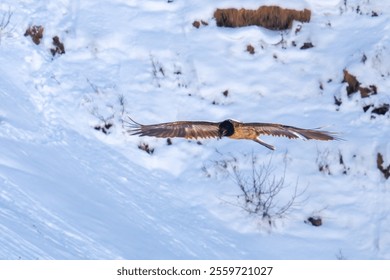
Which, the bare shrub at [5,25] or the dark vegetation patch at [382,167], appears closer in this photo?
the dark vegetation patch at [382,167]

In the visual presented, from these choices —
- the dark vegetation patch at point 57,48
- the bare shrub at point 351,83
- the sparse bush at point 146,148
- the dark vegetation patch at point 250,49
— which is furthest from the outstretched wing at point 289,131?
the dark vegetation patch at point 57,48

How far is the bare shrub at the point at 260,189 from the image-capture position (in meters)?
11.2

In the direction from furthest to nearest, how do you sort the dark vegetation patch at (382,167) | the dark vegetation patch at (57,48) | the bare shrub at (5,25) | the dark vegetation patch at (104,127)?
the bare shrub at (5,25)
the dark vegetation patch at (57,48)
the dark vegetation patch at (104,127)
the dark vegetation patch at (382,167)

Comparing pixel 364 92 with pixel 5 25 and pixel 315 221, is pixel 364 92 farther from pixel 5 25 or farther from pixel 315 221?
pixel 5 25

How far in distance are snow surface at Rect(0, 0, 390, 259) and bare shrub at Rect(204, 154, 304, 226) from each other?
0.23 feet

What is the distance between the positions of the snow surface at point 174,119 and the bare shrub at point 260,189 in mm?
69

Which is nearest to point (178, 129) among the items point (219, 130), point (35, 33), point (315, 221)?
point (219, 130)

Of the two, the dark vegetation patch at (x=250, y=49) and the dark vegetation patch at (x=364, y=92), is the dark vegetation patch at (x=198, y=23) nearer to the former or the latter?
the dark vegetation patch at (x=250, y=49)

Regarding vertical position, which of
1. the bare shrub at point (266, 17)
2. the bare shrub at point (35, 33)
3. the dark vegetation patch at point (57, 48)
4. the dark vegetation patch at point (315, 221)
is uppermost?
the bare shrub at point (266, 17)

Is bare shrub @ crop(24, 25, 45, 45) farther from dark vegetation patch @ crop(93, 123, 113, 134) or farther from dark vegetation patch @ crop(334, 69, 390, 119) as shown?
dark vegetation patch @ crop(334, 69, 390, 119)

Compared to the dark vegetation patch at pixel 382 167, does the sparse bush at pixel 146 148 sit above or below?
below

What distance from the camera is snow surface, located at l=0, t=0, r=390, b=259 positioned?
10867mm

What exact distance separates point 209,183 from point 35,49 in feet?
10.8

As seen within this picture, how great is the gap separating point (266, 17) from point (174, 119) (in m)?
1.97
